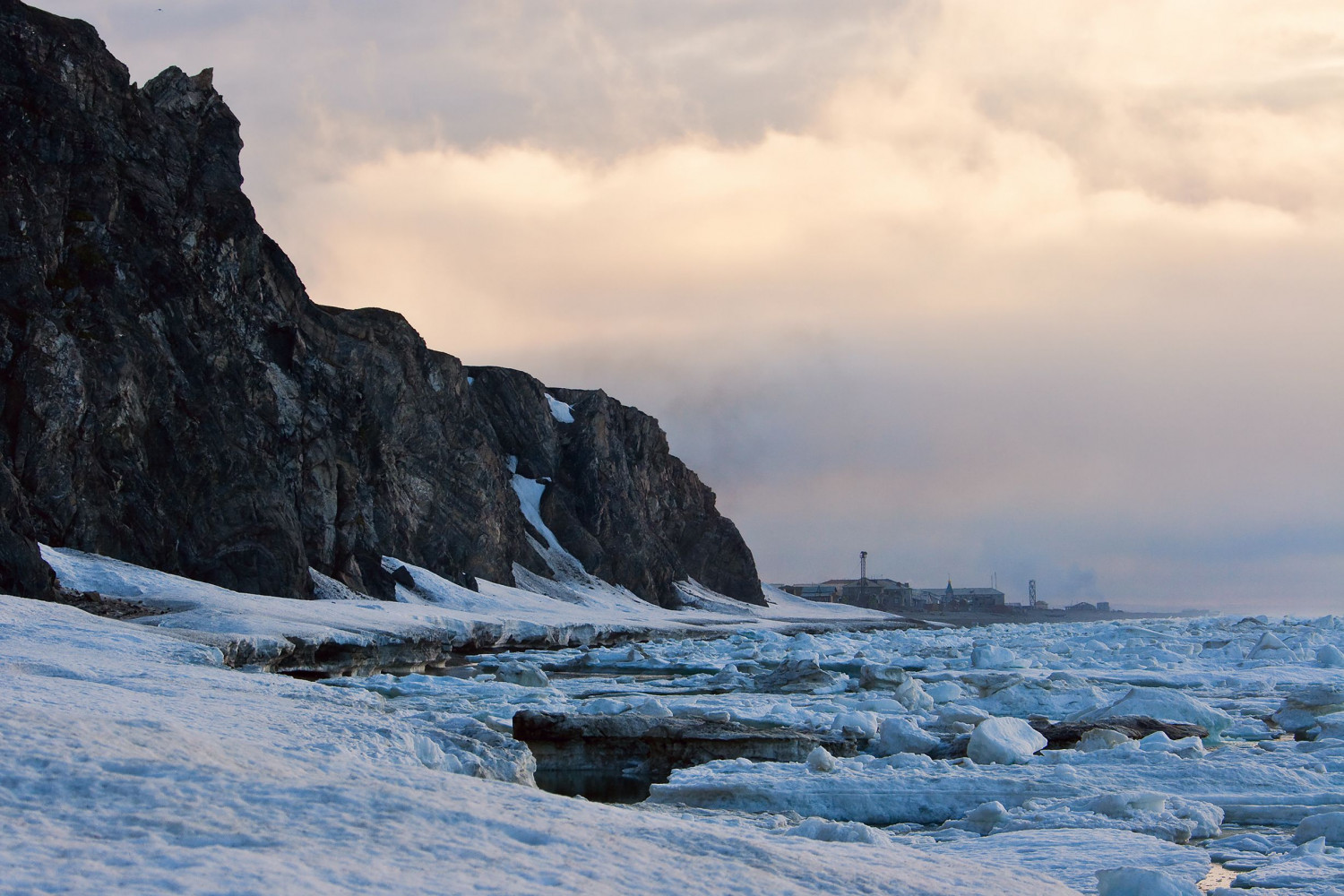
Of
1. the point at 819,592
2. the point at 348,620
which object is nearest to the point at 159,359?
the point at 348,620

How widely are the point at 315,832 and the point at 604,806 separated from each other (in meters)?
2.40

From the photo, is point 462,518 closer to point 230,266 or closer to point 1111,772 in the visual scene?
point 230,266

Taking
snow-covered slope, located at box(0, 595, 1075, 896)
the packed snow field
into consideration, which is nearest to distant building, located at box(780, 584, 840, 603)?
the packed snow field

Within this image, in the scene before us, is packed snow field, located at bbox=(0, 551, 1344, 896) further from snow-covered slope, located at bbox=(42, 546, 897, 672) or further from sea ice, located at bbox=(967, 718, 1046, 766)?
snow-covered slope, located at bbox=(42, 546, 897, 672)

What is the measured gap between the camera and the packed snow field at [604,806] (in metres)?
4.75

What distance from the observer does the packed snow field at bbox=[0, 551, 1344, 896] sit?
4754 mm

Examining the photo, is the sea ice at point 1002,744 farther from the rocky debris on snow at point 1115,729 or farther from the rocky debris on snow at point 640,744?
the rocky debris on snow at point 640,744

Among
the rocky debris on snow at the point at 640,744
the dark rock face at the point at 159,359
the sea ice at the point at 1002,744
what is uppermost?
the dark rock face at the point at 159,359

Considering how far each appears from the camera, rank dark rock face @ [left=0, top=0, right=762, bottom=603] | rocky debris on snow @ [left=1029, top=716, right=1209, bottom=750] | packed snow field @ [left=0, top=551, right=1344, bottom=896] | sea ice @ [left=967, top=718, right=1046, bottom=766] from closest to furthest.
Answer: packed snow field @ [left=0, top=551, right=1344, bottom=896] < sea ice @ [left=967, top=718, right=1046, bottom=766] < rocky debris on snow @ [left=1029, top=716, right=1209, bottom=750] < dark rock face @ [left=0, top=0, right=762, bottom=603]

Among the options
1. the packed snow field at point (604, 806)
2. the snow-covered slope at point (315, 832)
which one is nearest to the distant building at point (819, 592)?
the packed snow field at point (604, 806)

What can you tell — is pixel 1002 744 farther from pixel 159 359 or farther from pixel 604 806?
pixel 159 359

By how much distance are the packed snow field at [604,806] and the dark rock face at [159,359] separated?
11.6 m

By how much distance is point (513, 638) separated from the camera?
40000mm

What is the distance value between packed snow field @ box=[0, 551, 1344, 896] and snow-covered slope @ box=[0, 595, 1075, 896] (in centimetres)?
2
